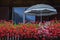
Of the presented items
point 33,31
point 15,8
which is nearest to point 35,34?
point 33,31

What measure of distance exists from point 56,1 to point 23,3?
102 inches

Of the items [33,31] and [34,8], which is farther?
[34,8]

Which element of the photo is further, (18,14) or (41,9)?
(18,14)

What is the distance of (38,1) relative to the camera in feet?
65.8

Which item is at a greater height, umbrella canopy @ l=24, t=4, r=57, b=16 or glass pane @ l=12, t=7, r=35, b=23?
umbrella canopy @ l=24, t=4, r=57, b=16

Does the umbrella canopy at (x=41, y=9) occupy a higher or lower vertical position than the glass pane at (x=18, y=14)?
higher

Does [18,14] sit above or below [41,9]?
below

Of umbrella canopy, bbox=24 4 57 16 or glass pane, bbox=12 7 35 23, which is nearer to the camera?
umbrella canopy, bbox=24 4 57 16

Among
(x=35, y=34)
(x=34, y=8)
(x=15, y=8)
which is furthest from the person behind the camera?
(x=15, y=8)

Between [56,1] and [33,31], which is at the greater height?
[56,1]

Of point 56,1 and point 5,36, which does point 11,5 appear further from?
point 5,36

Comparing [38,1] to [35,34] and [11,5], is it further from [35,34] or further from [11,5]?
[35,34]

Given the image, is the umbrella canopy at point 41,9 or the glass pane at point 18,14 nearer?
the umbrella canopy at point 41,9

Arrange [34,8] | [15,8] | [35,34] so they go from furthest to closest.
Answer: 1. [15,8]
2. [34,8]
3. [35,34]
